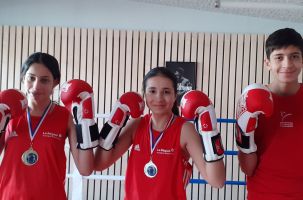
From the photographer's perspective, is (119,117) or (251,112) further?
(119,117)

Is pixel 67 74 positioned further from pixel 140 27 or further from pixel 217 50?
pixel 217 50

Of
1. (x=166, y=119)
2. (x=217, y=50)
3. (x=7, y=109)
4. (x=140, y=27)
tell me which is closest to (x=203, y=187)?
(x=217, y=50)

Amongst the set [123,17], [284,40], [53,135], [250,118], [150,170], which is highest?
[123,17]

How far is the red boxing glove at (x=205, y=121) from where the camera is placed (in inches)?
56.5

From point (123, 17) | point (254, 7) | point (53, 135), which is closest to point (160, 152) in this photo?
point (53, 135)

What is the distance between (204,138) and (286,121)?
36 centimetres

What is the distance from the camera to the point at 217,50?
476 cm

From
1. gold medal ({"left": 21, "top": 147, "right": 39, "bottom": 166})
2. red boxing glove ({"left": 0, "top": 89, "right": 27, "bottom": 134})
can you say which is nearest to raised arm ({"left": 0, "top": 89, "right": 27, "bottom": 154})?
red boxing glove ({"left": 0, "top": 89, "right": 27, "bottom": 134})

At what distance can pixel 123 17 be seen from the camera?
4910mm

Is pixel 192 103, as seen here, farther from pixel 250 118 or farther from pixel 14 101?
pixel 14 101

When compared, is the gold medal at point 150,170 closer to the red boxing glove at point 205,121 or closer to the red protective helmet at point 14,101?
the red boxing glove at point 205,121

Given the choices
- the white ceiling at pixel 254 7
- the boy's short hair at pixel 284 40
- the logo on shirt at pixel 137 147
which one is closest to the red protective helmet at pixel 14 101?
the logo on shirt at pixel 137 147

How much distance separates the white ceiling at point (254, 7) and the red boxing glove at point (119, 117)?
3.17 metres

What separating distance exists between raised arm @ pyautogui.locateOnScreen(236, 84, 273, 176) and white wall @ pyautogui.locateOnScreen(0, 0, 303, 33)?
3.58 meters
